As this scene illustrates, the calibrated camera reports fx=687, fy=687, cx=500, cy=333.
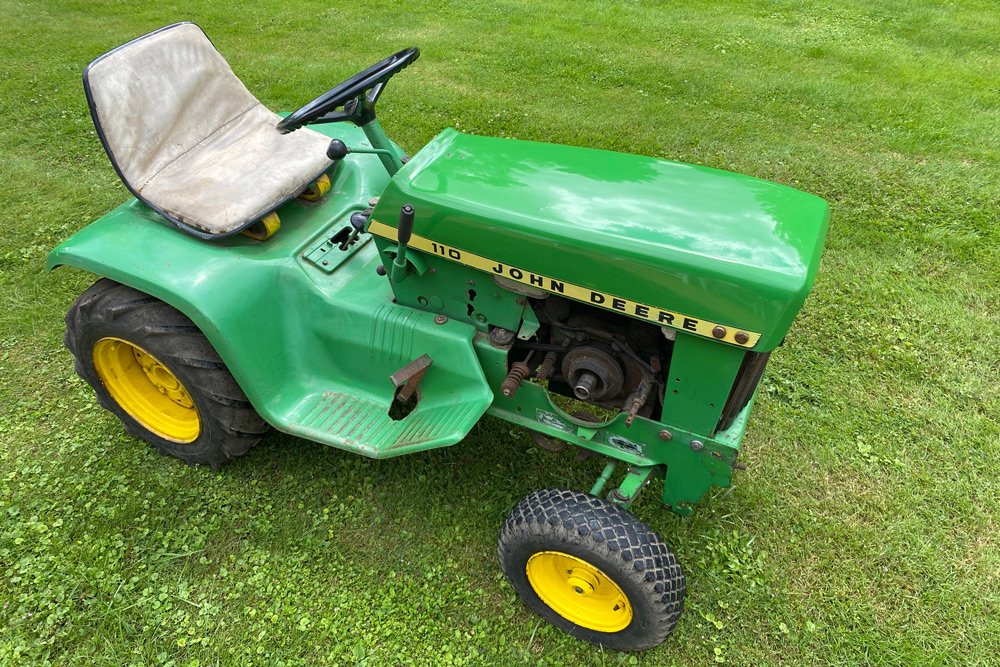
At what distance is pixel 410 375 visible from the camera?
2.45 metres

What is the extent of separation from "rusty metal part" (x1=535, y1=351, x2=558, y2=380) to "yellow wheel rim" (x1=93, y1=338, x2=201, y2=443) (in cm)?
149

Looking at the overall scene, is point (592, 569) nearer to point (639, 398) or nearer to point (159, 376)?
point (639, 398)

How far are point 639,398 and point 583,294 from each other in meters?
0.46

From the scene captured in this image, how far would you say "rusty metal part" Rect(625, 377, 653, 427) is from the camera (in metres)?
2.38

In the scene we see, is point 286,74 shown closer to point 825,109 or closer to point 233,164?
point 233,164

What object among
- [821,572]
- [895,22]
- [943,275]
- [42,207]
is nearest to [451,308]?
[821,572]

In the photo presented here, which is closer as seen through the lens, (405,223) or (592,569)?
(405,223)

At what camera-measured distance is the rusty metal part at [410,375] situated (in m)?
2.44

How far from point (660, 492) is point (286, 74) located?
17.5 ft

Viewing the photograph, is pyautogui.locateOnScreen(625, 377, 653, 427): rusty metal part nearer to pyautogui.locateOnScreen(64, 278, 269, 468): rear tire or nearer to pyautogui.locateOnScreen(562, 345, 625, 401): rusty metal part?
pyautogui.locateOnScreen(562, 345, 625, 401): rusty metal part

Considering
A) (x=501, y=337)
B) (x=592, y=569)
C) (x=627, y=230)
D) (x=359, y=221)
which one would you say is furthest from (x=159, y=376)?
(x=627, y=230)

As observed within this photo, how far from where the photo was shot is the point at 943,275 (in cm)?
409

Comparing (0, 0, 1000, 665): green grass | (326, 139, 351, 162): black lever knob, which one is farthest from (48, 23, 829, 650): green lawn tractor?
(0, 0, 1000, 665): green grass


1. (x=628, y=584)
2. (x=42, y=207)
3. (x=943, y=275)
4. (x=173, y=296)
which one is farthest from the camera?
(x=42, y=207)
